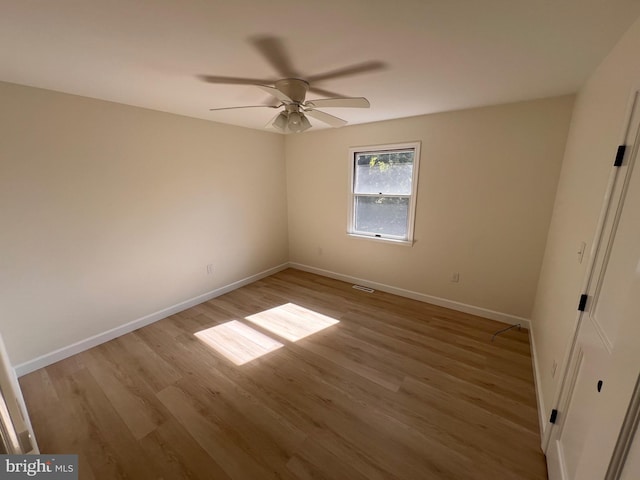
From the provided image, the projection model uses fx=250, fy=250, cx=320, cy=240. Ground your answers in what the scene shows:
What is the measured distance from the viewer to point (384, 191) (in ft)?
11.2

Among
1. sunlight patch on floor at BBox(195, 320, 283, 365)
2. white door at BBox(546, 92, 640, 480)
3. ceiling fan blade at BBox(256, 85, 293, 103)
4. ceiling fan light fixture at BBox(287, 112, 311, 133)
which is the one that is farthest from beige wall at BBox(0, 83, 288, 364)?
white door at BBox(546, 92, 640, 480)

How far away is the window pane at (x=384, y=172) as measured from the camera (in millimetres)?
3203

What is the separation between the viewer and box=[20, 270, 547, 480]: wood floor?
1.44 m

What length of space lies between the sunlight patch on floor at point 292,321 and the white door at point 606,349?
1.93 metres

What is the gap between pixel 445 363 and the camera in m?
2.22

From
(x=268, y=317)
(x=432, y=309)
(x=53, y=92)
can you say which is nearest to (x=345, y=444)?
(x=268, y=317)

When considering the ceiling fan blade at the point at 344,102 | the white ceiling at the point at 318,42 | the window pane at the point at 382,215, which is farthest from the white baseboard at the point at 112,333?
the ceiling fan blade at the point at 344,102

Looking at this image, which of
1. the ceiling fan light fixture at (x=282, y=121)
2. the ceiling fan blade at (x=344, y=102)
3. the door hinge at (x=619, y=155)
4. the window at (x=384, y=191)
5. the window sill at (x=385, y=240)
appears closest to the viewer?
the door hinge at (x=619, y=155)

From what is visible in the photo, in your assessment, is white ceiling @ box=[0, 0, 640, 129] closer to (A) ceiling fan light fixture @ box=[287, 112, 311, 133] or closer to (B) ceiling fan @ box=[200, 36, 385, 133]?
(B) ceiling fan @ box=[200, 36, 385, 133]

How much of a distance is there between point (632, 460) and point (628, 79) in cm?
155

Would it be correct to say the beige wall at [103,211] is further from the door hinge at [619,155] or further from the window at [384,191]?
the door hinge at [619,155]

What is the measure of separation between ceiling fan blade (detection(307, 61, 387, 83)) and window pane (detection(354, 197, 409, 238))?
6.05ft

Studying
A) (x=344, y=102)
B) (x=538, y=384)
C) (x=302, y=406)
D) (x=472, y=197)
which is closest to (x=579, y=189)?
(x=472, y=197)

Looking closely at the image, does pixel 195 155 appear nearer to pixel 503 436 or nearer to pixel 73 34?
pixel 73 34
